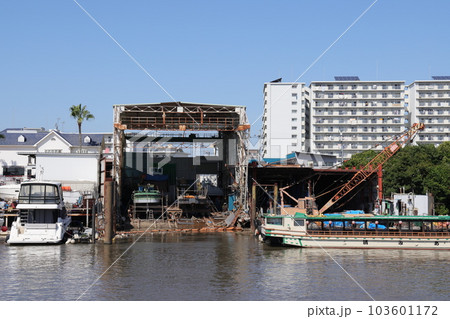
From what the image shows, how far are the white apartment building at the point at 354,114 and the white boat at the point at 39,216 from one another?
96190mm

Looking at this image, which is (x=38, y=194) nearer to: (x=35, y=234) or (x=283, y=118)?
(x=35, y=234)

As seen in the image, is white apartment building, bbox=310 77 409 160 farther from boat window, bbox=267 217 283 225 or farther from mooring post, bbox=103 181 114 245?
mooring post, bbox=103 181 114 245

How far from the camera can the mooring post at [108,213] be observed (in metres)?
50.2

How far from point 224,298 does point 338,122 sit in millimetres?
118257

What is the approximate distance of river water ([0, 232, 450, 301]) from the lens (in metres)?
29.1

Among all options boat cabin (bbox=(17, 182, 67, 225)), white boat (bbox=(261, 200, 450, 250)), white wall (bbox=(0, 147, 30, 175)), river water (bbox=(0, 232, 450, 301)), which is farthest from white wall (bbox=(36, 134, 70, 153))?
white boat (bbox=(261, 200, 450, 250))

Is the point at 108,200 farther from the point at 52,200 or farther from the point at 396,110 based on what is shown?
the point at 396,110

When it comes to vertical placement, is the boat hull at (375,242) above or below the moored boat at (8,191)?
below

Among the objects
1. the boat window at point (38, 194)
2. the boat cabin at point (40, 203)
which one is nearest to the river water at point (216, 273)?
the boat cabin at point (40, 203)

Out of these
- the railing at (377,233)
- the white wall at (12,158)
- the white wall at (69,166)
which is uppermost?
the white wall at (12,158)

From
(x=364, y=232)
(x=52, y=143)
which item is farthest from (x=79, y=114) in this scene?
(x=364, y=232)

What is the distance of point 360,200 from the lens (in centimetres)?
8475

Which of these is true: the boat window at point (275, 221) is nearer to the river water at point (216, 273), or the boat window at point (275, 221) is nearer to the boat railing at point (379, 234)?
the river water at point (216, 273)

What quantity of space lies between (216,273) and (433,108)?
11998 centimetres
